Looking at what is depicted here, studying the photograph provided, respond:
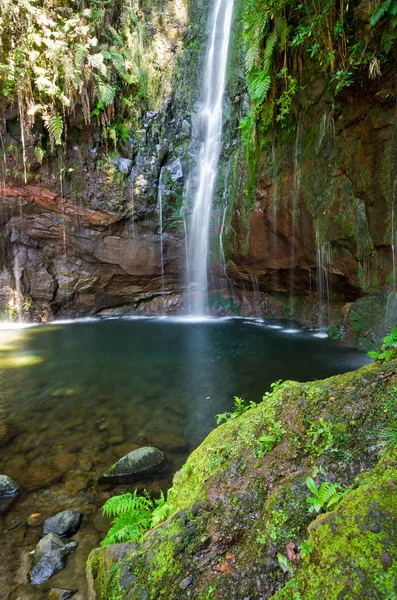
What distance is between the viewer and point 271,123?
9.58 meters

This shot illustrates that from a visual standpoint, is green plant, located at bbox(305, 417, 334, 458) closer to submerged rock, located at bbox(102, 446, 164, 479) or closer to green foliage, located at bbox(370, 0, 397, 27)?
submerged rock, located at bbox(102, 446, 164, 479)

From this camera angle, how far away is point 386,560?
3.59 feet

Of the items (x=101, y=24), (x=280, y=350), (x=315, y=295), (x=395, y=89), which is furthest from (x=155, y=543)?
(x=101, y=24)

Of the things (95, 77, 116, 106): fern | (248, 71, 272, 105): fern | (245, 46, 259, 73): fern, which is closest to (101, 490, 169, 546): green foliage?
(248, 71, 272, 105): fern

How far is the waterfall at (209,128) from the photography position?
45.3 ft

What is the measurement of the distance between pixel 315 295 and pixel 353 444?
10804 mm

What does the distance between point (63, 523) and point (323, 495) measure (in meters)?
2.62

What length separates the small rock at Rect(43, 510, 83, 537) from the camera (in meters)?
2.95

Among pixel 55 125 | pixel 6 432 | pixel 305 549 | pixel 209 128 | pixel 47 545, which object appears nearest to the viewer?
pixel 305 549

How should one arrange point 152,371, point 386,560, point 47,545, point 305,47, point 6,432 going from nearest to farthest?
point 386,560, point 47,545, point 6,432, point 305,47, point 152,371

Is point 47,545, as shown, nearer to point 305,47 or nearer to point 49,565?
point 49,565

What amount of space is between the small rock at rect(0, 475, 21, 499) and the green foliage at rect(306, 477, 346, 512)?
340cm

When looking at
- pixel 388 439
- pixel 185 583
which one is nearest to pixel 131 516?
pixel 185 583

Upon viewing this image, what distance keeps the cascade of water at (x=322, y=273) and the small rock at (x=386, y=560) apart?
962cm
